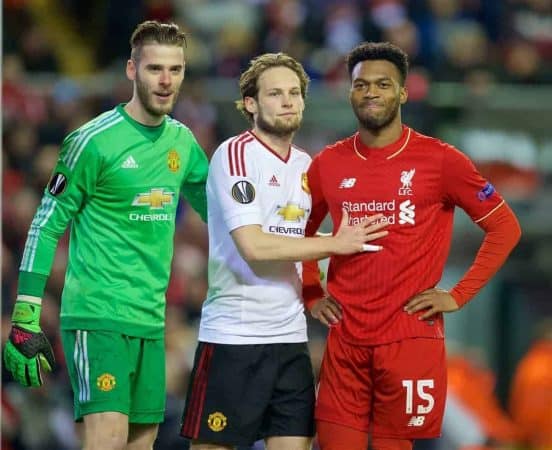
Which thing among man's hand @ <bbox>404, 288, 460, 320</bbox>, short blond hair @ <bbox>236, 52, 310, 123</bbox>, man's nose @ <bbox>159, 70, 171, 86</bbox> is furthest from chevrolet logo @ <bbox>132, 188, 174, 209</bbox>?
man's hand @ <bbox>404, 288, 460, 320</bbox>

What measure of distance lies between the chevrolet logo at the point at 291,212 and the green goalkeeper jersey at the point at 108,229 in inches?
20.3

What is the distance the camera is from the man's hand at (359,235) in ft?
20.7

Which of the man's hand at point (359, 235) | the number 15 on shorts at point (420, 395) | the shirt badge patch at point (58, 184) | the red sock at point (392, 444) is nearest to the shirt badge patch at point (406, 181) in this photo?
the man's hand at point (359, 235)

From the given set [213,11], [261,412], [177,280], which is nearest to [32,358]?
[261,412]

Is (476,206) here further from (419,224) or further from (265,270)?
(265,270)

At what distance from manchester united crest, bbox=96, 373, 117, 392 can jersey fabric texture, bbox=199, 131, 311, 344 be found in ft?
1.53

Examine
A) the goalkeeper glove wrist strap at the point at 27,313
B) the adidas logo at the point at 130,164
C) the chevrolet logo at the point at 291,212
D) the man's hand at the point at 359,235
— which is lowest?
the goalkeeper glove wrist strap at the point at 27,313

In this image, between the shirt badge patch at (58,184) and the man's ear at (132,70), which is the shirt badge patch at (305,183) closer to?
the man's ear at (132,70)

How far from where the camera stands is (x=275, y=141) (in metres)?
6.62

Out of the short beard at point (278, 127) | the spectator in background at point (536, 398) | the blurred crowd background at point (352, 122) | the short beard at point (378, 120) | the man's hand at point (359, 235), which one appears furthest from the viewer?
the spectator in background at point (536, 398)

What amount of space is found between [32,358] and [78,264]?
471 mm

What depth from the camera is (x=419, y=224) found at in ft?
21.0

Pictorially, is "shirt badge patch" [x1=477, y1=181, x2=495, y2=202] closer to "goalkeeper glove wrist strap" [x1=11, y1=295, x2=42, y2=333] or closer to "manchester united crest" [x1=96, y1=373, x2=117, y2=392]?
"manchester united crest" [x1=96, y1=373, x2=117, y2=392]

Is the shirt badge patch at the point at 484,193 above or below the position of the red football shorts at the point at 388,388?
above
